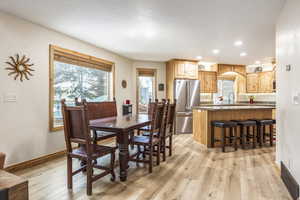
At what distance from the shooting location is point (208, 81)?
21.8ft

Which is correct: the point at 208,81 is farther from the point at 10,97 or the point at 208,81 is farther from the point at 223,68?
the point at 10,97

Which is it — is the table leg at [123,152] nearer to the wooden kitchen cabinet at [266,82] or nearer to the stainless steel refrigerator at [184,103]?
the stainless steel refrigerator at [184,103]

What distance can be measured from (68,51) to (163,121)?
8.01ft

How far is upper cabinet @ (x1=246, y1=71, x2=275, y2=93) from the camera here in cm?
651

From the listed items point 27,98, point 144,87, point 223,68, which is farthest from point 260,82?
point 27,98

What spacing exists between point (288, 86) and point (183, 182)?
1839 mm

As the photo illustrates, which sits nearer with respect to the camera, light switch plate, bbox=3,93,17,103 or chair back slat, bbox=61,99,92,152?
chair back slat, bbox=61,99,92,152

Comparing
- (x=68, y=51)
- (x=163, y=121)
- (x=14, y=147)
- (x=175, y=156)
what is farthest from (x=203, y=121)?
(x=14, y=147)

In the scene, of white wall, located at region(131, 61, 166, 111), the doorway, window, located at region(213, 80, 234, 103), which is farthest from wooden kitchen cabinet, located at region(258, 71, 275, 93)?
the doorway

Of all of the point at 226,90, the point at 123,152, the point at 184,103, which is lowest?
the point at 123,152

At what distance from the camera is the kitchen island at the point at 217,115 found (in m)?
4.25

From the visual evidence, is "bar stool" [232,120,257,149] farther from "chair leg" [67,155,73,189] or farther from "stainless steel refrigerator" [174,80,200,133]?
"chair leg" [67,155,73,189]

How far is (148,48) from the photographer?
4.71 metres

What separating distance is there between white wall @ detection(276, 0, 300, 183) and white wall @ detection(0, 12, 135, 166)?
12.2 feet
